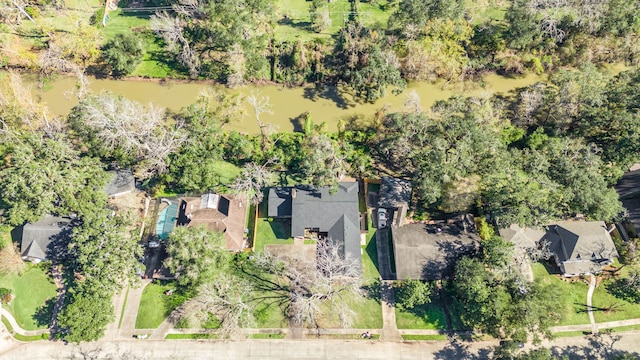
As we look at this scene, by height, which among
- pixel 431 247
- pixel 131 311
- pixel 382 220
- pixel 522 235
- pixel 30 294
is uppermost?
pixel 382 220

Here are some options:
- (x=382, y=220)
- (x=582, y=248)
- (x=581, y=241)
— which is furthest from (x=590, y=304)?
(x=382, y=220)

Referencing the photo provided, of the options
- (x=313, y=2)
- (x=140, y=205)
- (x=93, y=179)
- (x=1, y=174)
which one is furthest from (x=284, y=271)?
(x=313, y=2)

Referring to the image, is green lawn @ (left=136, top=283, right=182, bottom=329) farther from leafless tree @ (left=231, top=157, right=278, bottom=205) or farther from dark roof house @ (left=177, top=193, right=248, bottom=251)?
leafless tree @ (left=231, top=157, right=278, bottom=205)

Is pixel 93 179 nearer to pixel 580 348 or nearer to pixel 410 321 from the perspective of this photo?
pixel 410 321

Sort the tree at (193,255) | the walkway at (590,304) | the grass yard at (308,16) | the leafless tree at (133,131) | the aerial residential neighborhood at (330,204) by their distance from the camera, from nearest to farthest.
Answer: the tree at (193,255) → the aerial residential neighborhood at (330,204) → the walkway at (590,304) → the leafless tree at (133,131) → the grass yard at (308,16)

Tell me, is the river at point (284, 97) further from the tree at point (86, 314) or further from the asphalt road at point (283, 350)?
the asphalt road at point (283, 350)

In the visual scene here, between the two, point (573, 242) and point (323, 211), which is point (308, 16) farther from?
point (573, 242)

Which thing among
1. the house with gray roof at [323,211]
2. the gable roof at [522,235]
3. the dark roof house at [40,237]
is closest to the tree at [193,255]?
the house with gray roof at [323,211]
